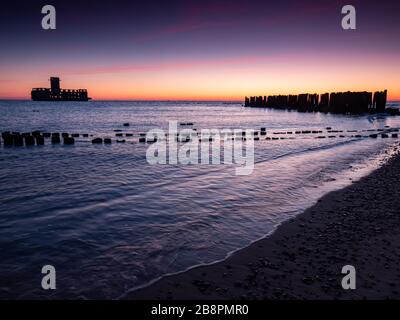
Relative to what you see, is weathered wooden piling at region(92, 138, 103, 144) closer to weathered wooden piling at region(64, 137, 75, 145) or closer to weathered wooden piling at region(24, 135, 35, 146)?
weathered wooden piling at region(64, 137, 75, 145)

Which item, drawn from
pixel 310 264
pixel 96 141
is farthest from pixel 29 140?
pixel 310 264

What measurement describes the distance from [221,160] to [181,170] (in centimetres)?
364

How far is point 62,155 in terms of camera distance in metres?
19.4

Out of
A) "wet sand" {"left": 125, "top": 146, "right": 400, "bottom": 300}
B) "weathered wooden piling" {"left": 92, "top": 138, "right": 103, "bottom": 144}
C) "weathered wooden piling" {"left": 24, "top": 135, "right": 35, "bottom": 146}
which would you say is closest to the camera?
"wet sand" {"left": 125, "top": 146, "right": 400, "bottom": 300}

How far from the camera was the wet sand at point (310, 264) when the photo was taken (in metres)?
4.99

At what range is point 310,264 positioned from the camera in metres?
5.80

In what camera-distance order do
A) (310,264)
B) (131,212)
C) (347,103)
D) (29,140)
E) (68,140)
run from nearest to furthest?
(310,264) → (131,212) → (29,140) → (68,140) → (347,103)

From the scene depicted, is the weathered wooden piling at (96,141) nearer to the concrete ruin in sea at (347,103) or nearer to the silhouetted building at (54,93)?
the concrete ruin in sea at (347,103)

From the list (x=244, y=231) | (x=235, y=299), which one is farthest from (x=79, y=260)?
(x=244, y=231)

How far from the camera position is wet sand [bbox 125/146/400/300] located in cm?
499

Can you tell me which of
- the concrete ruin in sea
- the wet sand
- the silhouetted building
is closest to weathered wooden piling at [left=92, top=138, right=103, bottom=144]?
the wet sand

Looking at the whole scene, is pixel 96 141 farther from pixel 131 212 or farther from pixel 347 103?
pixel 347 103

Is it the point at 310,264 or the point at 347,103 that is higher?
the point at 347,103

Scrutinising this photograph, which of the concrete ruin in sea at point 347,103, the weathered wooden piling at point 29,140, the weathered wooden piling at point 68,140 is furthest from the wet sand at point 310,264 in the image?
the concrete ruin in sea at point 347,103
